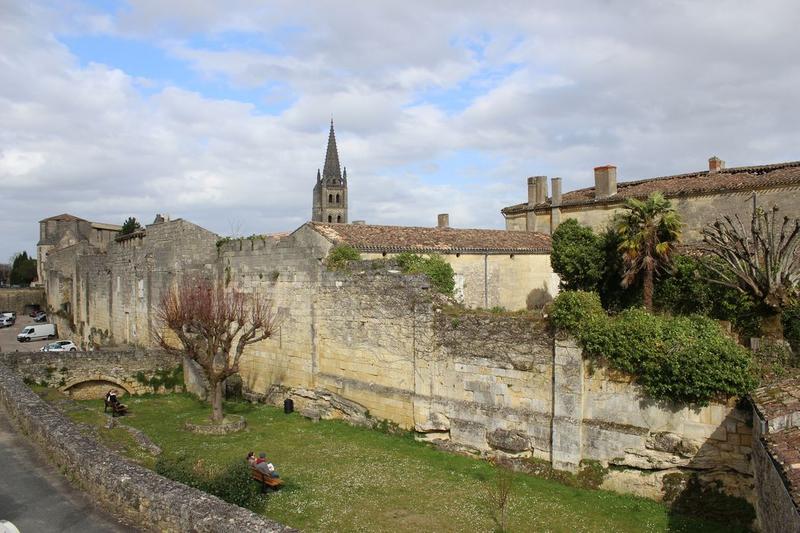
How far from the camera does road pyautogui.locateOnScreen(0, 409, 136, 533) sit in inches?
297

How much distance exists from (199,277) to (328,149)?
198 feet

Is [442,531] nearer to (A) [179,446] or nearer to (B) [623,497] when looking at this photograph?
(B) [623,497]

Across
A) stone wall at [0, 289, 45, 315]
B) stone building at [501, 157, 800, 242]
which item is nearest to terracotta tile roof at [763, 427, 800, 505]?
stone building at [501, 157, 800, 242]

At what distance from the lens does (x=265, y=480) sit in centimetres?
1180

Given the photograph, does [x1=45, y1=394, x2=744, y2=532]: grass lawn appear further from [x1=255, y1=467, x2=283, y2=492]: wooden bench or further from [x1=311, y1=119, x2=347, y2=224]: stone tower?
[x1=311, y1=119, x2=347, y2=224]: stone tower

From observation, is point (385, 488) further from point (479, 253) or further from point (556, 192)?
point (556, 192)

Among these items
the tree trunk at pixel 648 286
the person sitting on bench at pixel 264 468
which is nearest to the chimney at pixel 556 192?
the tree trunk at pixel 648 286

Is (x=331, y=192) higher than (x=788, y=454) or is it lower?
higher

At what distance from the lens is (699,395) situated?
35.2ft

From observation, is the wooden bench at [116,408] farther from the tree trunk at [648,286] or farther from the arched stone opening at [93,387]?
the tree trunk at [648,286]

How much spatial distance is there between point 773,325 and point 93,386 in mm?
21606

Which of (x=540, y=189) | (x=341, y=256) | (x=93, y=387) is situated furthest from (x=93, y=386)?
(x=540, y=189)

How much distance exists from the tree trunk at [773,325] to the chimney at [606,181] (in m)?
16.7

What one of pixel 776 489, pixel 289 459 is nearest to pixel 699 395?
pixel 776 489
